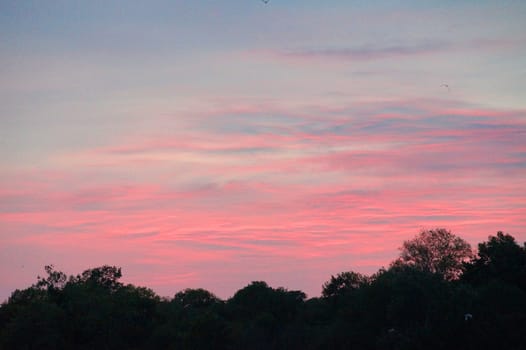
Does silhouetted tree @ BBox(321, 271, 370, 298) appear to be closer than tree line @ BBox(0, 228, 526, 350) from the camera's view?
No

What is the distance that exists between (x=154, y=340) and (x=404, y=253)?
200 ft

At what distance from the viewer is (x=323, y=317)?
109m

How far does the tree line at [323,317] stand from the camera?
70.4 meters

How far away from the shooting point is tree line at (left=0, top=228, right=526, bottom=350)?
70.4 m

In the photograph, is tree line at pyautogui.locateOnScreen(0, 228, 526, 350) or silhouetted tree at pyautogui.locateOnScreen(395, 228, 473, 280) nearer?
tree line at pyautogui.locateOnScreen(0, 228, 526, 350)

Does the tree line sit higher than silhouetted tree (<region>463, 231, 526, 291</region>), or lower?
lower

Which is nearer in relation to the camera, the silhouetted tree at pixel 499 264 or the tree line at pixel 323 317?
the tree line at pixel 323 317

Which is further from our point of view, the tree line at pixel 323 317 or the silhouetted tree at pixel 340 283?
the silhouetted tree at pixel 340 283

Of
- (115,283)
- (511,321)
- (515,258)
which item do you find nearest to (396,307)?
(511,321)

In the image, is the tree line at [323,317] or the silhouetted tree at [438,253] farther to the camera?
the silhouetted tree at [438,253]

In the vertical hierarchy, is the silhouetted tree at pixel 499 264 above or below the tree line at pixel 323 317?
above

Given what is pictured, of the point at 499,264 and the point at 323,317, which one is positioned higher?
the point at 499,264

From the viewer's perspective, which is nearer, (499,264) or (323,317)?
(499,264)

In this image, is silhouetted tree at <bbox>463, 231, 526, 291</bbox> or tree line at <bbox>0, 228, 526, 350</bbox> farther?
silhouetted tree at <bbox>463, 231, 526, 291</bbox>
